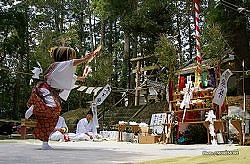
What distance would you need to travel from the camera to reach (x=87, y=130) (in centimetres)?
1174

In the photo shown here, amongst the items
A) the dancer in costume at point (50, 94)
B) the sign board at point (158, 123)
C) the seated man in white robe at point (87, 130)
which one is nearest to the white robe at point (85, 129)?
the seated man in white robe at point (87, 130)

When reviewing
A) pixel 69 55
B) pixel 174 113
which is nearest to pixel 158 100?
pixel 174 113

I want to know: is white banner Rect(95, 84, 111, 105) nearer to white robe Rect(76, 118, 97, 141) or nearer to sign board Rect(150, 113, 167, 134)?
white robe Rect(76, 118, 97, 141)

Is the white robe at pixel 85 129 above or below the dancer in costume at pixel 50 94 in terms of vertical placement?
below

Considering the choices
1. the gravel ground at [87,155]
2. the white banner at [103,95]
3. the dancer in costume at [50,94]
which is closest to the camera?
the gravel ground at [87,155]

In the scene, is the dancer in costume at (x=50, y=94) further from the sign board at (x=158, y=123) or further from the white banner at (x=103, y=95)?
the white banner at (x=103, y=95)

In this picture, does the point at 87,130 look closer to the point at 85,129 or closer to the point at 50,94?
the point at 85,129

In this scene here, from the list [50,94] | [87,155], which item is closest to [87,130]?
[50,94]

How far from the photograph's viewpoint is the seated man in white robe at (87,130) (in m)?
11.3

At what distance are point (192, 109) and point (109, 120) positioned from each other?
1032cm

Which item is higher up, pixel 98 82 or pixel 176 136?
pixel 98 82

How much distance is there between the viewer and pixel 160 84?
20656mm

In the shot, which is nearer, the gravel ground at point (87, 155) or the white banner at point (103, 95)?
the gravel ground at point (87, 155)

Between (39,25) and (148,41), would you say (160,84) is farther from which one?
(39,25)
